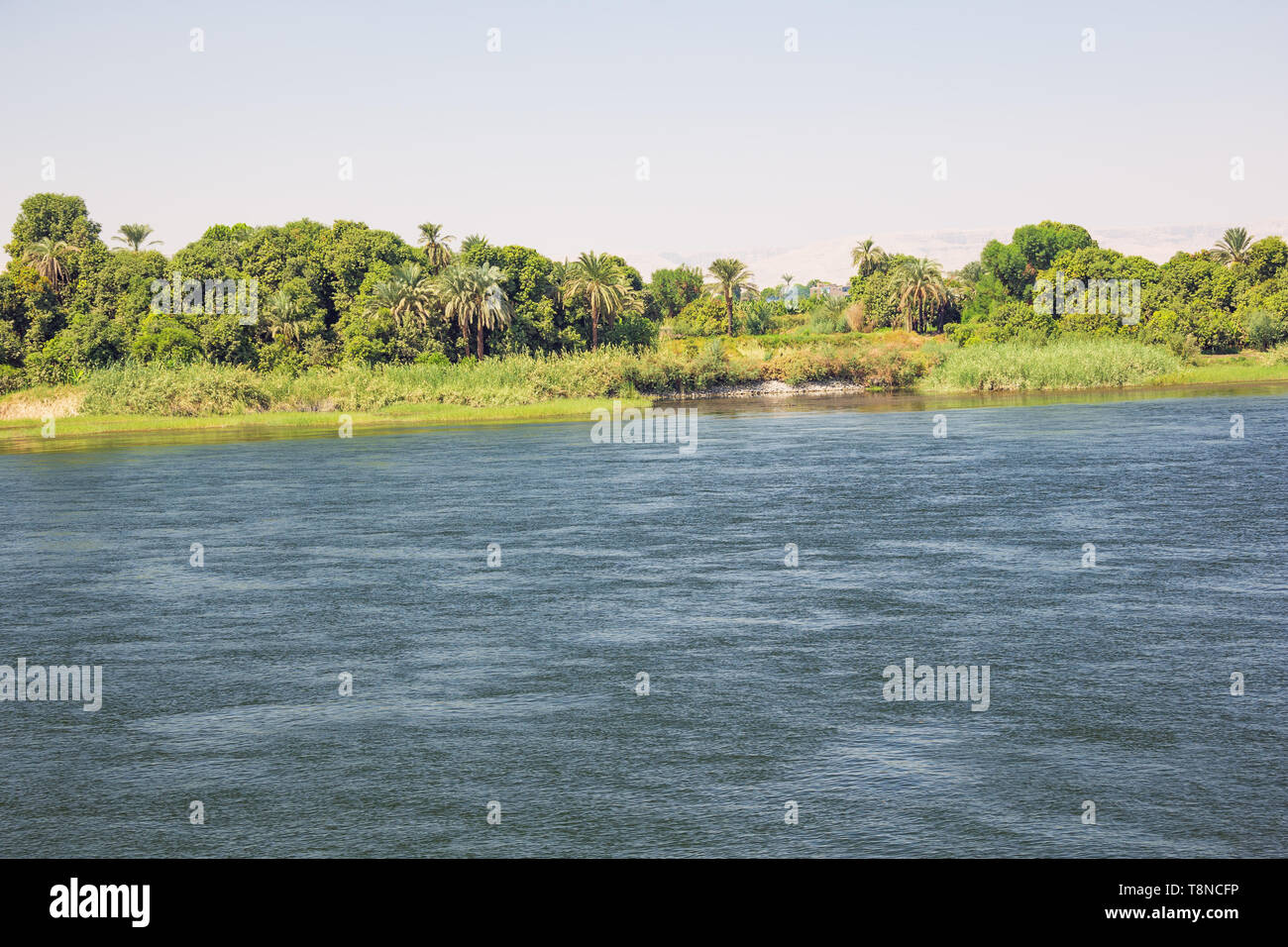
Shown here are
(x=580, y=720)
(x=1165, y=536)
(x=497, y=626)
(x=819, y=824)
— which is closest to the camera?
(x=819, y=824)

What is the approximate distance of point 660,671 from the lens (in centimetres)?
1518

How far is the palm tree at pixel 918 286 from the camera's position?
419 feet

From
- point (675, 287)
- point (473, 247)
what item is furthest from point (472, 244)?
point (675, 287)

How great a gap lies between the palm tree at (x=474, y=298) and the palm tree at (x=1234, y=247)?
78.8 metres

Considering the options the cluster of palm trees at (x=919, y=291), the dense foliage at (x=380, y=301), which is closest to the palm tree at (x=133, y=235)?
the dense foliage at (x=380, y=301)

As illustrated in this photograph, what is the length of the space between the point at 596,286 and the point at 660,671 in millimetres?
92906

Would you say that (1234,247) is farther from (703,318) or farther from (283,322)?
(283,322)

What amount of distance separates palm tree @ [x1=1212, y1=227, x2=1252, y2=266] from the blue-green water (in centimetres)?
10989

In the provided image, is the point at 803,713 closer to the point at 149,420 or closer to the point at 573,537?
the point at 573,537

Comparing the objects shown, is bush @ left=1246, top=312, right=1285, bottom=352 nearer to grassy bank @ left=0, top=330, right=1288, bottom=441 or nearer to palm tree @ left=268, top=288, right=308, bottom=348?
grassy bank @ left=0, top=330, right=1288, bottom=441

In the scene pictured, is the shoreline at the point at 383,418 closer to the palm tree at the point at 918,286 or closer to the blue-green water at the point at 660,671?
the blue-green water at the point at 660,671

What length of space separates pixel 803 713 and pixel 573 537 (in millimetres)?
14068
